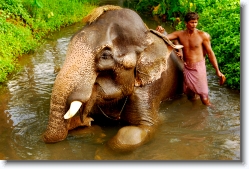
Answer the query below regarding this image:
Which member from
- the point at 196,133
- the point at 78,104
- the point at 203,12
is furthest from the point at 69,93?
the point at 203,12

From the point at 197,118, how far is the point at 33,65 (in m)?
3.93

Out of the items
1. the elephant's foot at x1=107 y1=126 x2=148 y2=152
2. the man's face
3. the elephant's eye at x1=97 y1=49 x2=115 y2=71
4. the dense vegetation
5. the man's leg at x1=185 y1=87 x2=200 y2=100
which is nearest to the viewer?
the elephant's eye at x1=97 y1=49 x2=115 y2=71

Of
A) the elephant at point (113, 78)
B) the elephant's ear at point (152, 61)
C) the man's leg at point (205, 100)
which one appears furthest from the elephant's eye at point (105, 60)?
the man's leg at point (205, 100)

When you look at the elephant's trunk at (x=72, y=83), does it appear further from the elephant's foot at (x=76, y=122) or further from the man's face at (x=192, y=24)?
the man's face at (x=192, y=24)

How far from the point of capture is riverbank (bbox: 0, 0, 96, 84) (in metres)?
7.73

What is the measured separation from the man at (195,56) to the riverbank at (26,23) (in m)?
3.37

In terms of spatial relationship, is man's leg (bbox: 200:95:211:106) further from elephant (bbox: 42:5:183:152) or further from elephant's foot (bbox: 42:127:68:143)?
elephant's foot (bbox: 42:127:68:143)

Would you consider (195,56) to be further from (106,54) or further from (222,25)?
(222,25)

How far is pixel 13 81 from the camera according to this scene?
268 inches

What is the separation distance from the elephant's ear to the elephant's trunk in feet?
2.31

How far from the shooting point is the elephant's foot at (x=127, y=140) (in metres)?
4.25

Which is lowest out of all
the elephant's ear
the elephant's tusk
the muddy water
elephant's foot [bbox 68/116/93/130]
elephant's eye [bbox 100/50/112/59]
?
the muddy water

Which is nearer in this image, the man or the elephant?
the elephant

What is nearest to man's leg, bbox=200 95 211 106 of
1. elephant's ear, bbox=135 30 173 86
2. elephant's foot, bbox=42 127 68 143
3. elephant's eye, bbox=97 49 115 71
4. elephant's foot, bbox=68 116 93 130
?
elephant's ear, bbox=135 30 173 86
